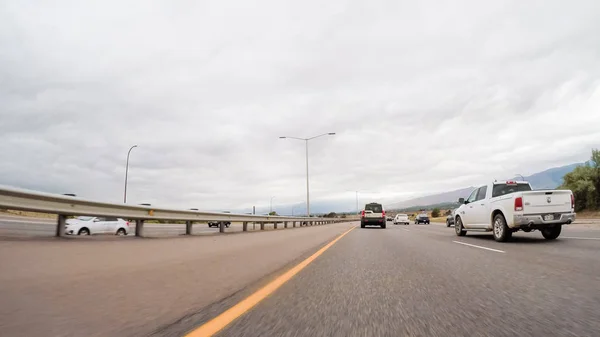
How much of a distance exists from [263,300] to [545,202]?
1136cm

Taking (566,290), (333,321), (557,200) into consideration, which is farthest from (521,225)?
(333,321)

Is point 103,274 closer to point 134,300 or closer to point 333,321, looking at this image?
point 134,300

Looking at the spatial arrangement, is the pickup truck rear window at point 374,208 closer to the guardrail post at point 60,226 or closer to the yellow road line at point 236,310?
the yellow road line at point 236,310

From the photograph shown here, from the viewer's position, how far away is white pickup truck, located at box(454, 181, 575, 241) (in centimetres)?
1230

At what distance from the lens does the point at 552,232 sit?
13.5 metres

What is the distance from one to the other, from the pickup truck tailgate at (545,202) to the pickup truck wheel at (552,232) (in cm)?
101

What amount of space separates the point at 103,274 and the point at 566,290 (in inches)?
222

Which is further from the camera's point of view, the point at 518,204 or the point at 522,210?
the point at 518,204

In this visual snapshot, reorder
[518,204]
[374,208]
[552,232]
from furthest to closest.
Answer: [374,208] → [552,232] → [518,204]

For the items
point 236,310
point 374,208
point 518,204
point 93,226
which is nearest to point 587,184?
point 374,208

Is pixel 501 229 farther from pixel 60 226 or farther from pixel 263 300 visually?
pixel 60 226

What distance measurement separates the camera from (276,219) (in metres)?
→ 24.0

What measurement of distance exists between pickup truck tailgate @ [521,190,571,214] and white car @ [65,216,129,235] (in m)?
17.9

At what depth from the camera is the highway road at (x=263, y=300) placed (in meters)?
3.29
